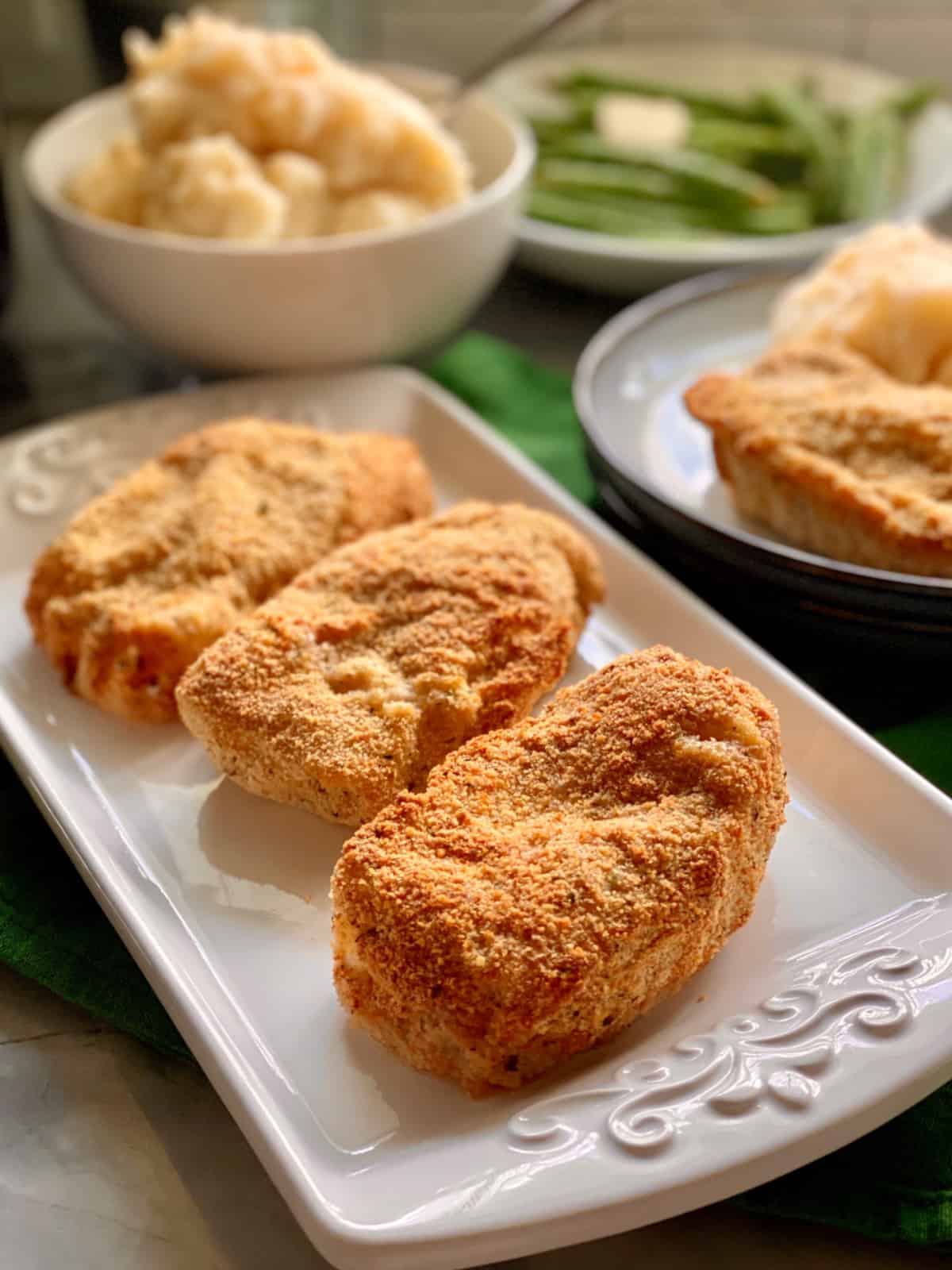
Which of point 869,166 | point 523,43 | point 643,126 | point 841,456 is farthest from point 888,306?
point 643,126

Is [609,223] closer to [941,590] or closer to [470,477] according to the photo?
[470,477]

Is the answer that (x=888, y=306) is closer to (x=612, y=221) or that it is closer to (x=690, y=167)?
(x=612, y=221)

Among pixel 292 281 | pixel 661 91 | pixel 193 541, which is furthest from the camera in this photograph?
pixel 661 91

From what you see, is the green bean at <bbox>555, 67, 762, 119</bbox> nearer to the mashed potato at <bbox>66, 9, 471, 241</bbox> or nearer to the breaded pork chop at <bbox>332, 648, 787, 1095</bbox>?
the mashed potato at <bbox>66, 9, 471, 241</bbox>

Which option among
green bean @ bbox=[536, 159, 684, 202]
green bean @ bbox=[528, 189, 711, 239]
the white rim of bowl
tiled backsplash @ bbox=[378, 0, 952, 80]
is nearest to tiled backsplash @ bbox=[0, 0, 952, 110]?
tiled backsplash @ bbox=[378, 0, 952, 80]

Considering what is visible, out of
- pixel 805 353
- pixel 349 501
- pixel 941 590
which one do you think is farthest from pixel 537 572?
pixel 805 353

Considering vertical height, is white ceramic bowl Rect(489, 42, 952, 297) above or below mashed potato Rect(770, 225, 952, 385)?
below
